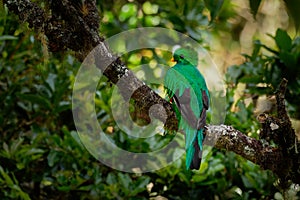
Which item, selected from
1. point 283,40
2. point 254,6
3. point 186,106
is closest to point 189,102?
point 186,106

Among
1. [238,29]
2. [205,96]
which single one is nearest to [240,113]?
[205,96]

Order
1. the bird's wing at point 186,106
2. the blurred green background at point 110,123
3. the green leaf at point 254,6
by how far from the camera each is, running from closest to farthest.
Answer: the green leaf at point 254,6
the bird's wing at point 186,106
the blurred green background at point 110,123

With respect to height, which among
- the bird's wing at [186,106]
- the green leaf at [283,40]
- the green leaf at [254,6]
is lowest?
the bird's wing at [186,106]

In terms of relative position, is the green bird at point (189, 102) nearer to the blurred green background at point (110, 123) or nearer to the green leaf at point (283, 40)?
the blurred green background at point (110, 123)

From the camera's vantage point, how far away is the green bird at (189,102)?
101 centimetres

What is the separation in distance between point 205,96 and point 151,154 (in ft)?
2.96

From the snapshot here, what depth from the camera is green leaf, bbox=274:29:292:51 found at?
6.12ft

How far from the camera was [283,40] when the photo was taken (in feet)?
6.21

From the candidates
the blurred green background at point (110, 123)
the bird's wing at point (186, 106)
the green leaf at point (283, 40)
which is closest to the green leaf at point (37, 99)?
the blurred green background at point (110, 123)

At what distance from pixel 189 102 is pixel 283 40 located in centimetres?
101

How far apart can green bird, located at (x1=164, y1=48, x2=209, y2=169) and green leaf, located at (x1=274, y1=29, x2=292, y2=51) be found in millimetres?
921

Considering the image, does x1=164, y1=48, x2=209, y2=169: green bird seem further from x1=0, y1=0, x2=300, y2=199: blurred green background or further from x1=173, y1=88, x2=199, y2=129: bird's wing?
x1=0, y1=0, x2=300, y2=199: blurred green background

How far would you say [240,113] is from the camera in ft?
6.30

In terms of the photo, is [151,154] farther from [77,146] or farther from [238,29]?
[238,29]
